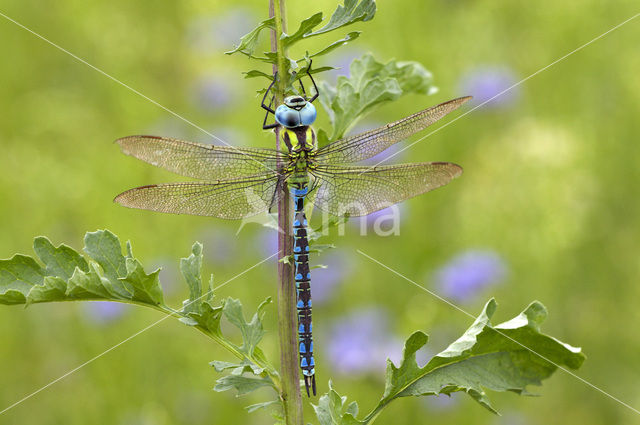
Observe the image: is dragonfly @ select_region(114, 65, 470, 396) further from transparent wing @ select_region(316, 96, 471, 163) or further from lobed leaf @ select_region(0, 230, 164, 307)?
lobed leaf @ select_region(0, 230, 164, 307)

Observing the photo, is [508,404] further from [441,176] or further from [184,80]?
[184,80]

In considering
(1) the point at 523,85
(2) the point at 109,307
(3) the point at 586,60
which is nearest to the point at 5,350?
(2) the point at 109,307

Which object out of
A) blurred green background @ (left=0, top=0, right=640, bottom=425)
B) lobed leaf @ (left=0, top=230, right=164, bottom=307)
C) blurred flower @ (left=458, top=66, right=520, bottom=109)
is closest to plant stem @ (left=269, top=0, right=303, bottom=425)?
lobed leaf @ (left=0, top=230, right=164, bottom=307)

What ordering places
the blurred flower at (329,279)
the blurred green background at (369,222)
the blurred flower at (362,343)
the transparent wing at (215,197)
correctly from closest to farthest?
1. the transparent wing at (215,197)
2. the blurred flower at (362,343)
3. the blurred green background at (369,222)
4. the blurred flower at (329,279)

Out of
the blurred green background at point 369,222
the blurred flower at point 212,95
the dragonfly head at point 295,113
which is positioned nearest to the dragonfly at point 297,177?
the dragonfly head at point 295,113

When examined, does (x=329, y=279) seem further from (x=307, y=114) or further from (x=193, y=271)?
(x=193, y=271)

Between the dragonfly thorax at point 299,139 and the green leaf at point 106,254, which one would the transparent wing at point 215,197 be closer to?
the dragonfly thorax at point 299,139
